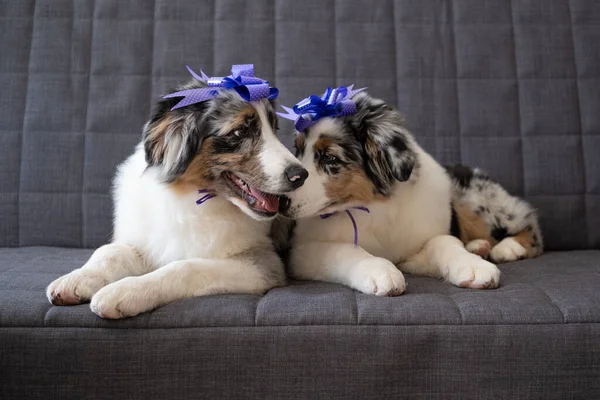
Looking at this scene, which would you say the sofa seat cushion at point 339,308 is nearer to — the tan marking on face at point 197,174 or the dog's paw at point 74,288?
the dog's paw at point 74,288

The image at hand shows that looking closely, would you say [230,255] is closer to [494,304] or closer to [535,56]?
[494,304]

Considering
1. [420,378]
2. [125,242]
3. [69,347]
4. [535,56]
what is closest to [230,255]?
[125,242]

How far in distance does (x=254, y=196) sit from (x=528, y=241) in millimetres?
1361

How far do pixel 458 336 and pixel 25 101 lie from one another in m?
2.34

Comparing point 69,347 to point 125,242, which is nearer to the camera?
point 69,347

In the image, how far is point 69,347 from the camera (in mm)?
1524

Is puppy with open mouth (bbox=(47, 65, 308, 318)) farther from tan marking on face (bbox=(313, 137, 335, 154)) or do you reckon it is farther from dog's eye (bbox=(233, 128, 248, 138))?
tan marking on face (bbox=(313, 137, 335, 154))

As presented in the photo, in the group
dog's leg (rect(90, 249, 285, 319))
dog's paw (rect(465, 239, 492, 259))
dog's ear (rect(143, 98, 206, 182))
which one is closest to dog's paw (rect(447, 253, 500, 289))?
dog's paw (rect(465, 239, 492, 259))

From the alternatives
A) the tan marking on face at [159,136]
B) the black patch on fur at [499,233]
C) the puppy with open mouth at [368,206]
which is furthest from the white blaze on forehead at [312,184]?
the black patch on fur at [499,233]

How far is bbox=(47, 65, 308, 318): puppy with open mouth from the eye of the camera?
6.14ft

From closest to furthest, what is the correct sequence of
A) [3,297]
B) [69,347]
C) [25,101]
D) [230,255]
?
[69,347], [3,297], [230,255], [25,101]

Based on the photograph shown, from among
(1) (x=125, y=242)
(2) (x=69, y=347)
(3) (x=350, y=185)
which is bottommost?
(2) (x=69, y=347)

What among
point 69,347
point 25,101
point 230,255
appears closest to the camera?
point 69,347

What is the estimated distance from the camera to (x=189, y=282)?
1761mm
